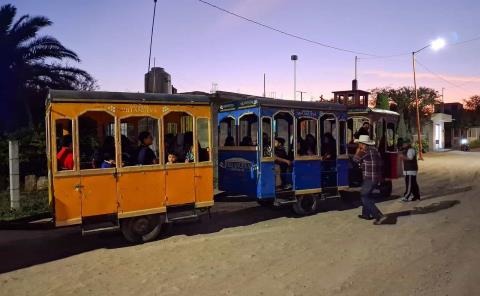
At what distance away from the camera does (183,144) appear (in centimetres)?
834

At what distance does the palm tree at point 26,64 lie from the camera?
54.4ft

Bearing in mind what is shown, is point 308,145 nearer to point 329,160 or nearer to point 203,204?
point 329,160

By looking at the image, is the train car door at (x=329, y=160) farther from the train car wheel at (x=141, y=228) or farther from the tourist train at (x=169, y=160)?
the train car wheel at (x=141, y=228)

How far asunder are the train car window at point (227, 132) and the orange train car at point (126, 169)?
2084 mm

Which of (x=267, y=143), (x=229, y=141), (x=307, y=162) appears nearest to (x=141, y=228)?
(x=267, y=143)

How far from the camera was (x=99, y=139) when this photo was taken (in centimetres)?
930

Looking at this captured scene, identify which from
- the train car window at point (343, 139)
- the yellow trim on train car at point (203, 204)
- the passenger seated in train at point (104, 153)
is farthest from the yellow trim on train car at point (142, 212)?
the train car window at point (343, 139)

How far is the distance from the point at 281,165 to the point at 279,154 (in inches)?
11.2

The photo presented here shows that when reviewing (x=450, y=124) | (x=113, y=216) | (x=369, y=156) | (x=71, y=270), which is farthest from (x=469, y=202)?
(x=450, y=124)

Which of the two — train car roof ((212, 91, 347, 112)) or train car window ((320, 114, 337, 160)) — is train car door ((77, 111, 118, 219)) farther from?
train car window ((320, 114, 337, 160))

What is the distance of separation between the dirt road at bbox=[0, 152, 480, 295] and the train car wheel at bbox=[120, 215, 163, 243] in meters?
0.23

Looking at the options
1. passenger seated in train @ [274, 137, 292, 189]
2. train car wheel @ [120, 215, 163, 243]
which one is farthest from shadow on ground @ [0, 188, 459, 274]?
passenger seated in train @ [274, 137, 292, 189]

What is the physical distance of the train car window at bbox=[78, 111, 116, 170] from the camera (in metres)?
7.52

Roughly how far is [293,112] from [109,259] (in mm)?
5258
